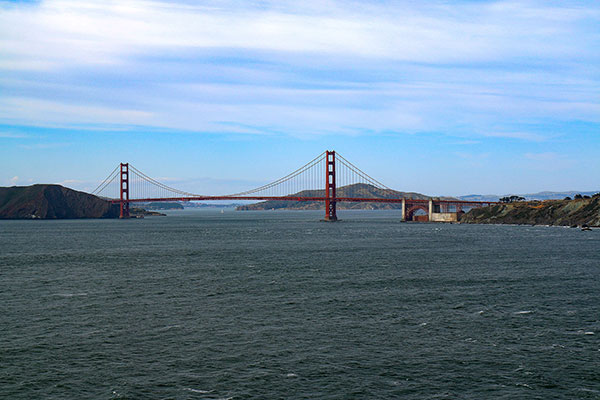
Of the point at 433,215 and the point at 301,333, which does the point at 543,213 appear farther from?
the point at 301,333

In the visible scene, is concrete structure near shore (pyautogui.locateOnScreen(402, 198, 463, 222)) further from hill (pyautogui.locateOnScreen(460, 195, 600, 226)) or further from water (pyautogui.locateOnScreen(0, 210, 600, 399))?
water (pyautogui.locateOnScreen(0, 210, 600, 399))

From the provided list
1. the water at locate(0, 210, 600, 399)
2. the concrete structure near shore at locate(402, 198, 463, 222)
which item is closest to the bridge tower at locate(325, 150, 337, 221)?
the concrete structure near shore at locate(402, 198, 463, 222)

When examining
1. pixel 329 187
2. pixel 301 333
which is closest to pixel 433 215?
pixel 329 187

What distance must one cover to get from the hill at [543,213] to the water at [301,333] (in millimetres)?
97146

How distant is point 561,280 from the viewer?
45656mm

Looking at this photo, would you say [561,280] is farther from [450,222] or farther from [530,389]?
[450,222]

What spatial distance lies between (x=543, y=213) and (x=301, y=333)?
483ft

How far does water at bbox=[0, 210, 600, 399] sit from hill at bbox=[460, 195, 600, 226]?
97146 mm

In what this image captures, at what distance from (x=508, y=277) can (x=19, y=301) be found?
A: 37858mm

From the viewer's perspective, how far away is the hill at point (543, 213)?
14212 cm

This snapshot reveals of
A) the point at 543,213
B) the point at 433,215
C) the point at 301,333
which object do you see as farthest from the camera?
the point at 433,215

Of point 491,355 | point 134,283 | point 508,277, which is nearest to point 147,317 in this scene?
point 134,283

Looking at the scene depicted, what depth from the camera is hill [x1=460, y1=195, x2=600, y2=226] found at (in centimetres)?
14212

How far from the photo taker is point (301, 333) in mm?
27578
